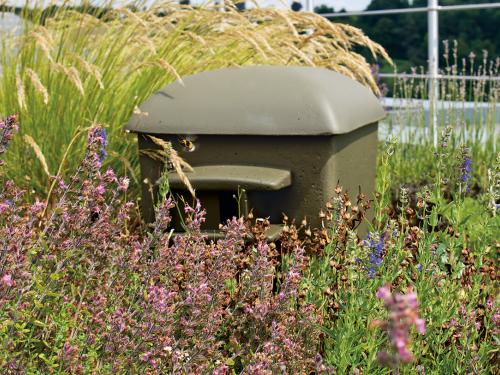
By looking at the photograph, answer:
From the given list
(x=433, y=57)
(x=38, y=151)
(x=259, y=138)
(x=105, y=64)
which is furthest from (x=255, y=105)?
(x=433, y=57)

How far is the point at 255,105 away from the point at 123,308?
4.41 feet

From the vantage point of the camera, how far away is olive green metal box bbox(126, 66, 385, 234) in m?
3.46

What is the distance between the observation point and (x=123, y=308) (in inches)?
96.7

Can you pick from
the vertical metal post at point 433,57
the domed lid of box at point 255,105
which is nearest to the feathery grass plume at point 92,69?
the domed lid of box at point 255,105

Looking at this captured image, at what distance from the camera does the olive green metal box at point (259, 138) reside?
346 cm

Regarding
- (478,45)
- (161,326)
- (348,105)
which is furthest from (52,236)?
(478,45)

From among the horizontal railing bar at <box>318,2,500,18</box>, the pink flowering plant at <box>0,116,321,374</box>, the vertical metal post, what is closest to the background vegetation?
the pink flowering plant at <box>0,116,321,374</box>

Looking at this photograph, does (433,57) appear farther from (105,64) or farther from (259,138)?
(259,138)

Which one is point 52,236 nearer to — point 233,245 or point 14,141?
point 233,245

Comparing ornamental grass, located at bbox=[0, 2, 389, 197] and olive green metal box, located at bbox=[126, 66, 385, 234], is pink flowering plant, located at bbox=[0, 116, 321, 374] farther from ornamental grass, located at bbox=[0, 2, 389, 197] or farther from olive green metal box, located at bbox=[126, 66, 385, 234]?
ornamental grass, located at bbox=[0, 2, 389, 197]

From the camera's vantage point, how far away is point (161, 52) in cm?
473

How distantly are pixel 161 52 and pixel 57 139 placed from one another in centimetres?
84

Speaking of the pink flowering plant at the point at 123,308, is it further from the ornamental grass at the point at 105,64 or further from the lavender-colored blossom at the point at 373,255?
the ornamental grass at the point at 105,64

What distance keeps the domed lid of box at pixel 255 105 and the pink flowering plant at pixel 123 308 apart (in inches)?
34.1
